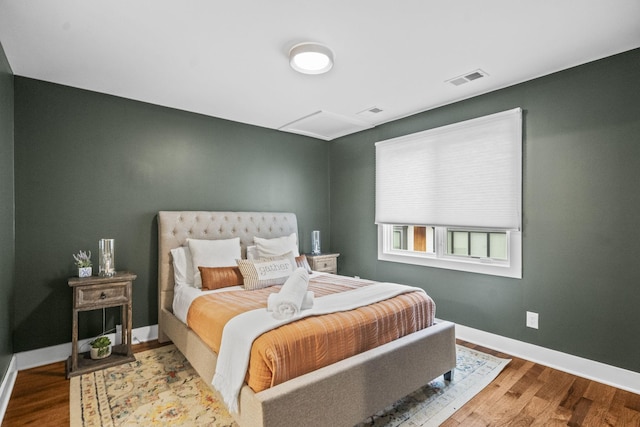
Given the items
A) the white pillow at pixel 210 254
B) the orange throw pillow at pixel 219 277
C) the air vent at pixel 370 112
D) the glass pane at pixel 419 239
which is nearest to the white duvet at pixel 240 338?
the orange throw pillow at pixel 219 277

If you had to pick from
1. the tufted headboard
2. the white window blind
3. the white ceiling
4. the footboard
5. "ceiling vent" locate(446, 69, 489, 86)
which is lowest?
the footboard

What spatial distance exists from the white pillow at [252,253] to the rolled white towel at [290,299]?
1543 millimetres

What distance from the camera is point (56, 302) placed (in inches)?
118

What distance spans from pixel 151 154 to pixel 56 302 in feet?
5.47

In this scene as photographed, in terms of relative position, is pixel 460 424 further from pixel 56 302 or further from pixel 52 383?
pixel 56 302

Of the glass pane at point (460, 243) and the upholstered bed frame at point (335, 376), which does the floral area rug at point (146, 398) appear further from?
the glass pane at point (460, 243)

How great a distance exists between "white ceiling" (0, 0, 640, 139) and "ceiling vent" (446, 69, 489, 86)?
0.06 metres

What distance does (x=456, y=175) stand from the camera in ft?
11.5

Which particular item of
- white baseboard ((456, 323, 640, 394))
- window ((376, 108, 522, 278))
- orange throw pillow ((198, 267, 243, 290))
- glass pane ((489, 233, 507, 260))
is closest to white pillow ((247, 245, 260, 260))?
orange throw pillow ((198, 267, 243, 290))

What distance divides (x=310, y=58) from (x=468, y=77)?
4.88 feet

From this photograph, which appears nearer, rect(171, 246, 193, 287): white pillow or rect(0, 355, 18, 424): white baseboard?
rect(0, 355, 18, 424): white baseboard

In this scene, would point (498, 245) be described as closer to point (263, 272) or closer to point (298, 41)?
point (263, 272)

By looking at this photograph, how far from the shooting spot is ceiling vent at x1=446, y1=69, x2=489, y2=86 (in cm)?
285

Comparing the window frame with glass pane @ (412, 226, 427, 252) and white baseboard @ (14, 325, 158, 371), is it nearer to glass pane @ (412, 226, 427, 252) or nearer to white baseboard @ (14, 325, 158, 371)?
glass pane @ (412, 226, 427, 252)
